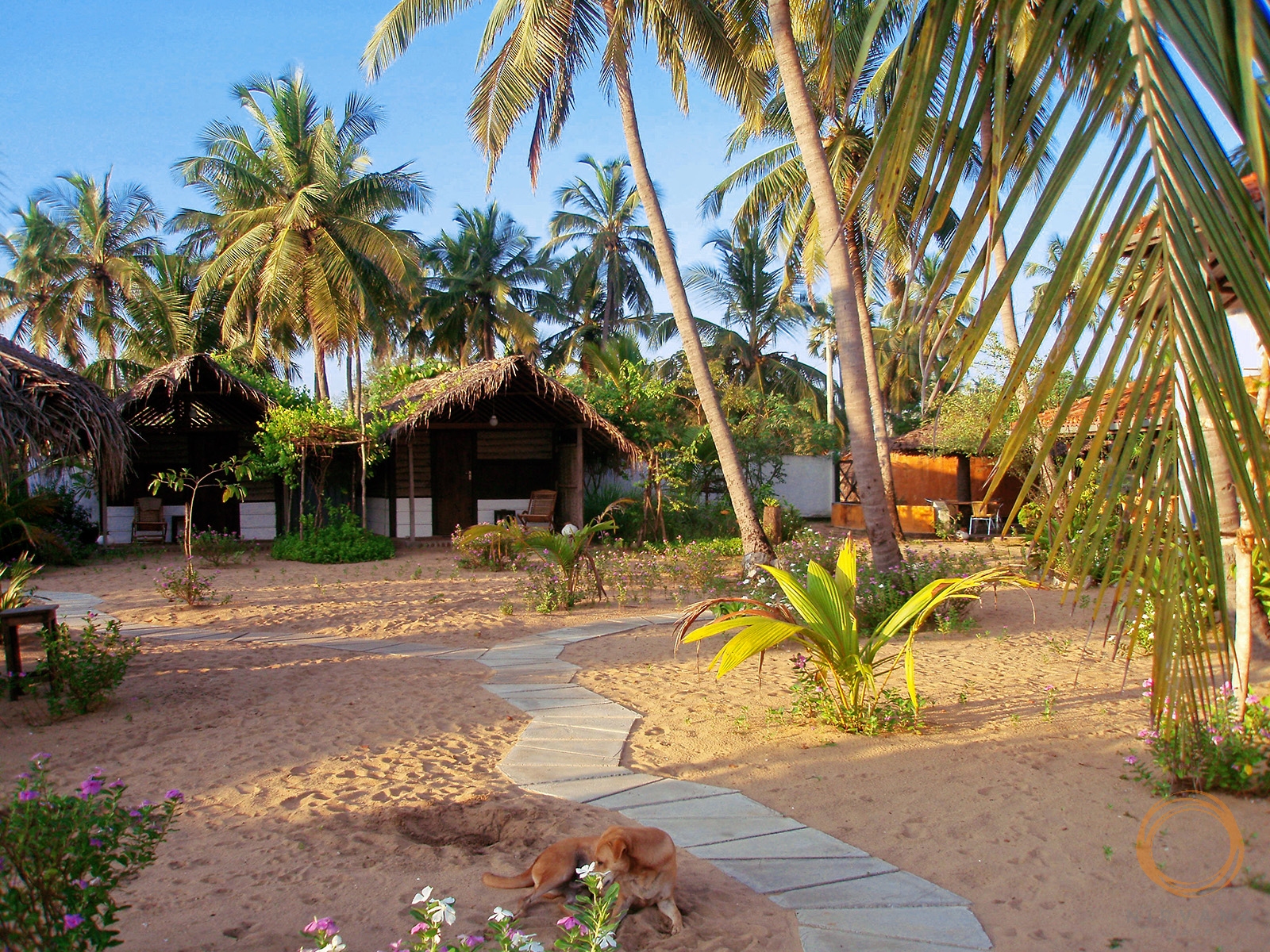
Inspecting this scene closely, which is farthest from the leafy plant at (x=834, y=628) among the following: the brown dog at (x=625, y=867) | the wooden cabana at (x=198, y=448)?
the wooden cabana at (x=198, y=448)

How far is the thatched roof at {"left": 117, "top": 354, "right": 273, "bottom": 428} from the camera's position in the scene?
1474cm

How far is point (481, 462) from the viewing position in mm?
17609

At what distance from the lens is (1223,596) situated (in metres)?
1.40

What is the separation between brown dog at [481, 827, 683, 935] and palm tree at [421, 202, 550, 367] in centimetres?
2618

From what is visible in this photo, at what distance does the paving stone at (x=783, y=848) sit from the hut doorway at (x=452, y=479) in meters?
14.3

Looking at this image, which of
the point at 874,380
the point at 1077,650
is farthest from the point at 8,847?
the point at 874,380

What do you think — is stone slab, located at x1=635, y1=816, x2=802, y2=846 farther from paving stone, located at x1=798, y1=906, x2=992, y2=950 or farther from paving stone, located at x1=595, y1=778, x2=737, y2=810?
paving stone, located at x1=798, y1=906, x2=992, y2=950

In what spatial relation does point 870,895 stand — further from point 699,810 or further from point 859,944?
point 699,810

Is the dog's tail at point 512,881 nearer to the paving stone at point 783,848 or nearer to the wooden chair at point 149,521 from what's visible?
the paving stone at point 783,848

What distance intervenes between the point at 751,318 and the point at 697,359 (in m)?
20.1

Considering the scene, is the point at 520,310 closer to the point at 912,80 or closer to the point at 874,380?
the point at 874,380

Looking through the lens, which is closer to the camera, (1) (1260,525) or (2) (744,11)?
(1) (1260,525)

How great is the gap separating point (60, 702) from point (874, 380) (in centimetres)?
1272

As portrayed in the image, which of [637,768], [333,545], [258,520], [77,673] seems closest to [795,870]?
[637,768]
